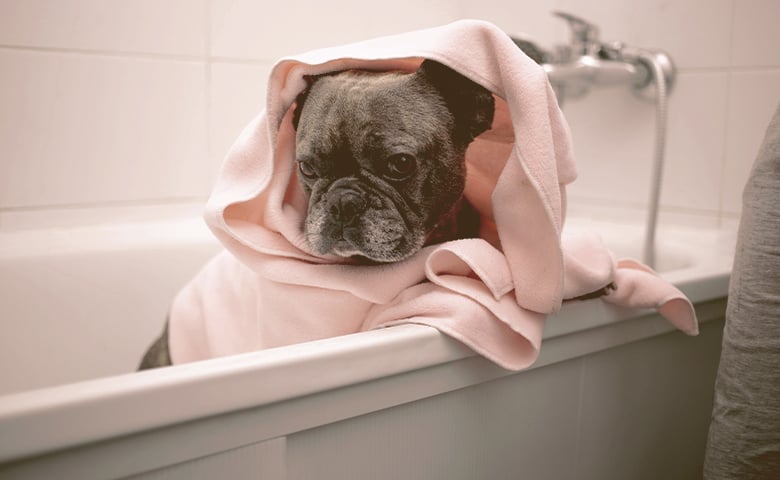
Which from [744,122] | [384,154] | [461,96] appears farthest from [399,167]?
[744,122]

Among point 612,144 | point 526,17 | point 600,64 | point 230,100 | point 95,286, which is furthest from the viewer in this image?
point 526,17

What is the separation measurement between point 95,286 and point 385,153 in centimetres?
82

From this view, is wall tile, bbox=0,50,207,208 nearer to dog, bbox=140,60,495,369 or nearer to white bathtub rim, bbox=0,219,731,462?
dog, bbox=140,60,495,369

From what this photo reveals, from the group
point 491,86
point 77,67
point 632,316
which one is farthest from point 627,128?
point 77,67

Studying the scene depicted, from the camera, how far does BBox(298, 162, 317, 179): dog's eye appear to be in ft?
3.05

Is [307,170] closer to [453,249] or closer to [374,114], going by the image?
[374,114]

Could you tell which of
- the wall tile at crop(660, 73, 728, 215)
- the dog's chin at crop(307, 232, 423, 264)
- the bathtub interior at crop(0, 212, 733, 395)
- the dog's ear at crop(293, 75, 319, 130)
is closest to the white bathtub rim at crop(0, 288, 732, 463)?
the dog's chin at crop(307, 232, 423, 264)

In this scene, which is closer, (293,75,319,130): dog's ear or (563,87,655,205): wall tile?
(293,75,319,130): dog's ear

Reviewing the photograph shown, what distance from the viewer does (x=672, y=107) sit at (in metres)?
1.69

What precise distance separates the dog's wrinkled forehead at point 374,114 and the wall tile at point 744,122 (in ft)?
3.22

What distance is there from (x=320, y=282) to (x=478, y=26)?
1.28 feet

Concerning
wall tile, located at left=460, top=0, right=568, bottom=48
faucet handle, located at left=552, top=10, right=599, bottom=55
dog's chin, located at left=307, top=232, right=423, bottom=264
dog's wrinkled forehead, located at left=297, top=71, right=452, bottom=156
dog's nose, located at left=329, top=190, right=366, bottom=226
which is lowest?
dog's chin, located at left=307, top=232, right=423, bottom=264

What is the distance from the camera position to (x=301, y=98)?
3.20 ft

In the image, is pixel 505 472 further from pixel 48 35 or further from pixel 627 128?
pixel 48 35
